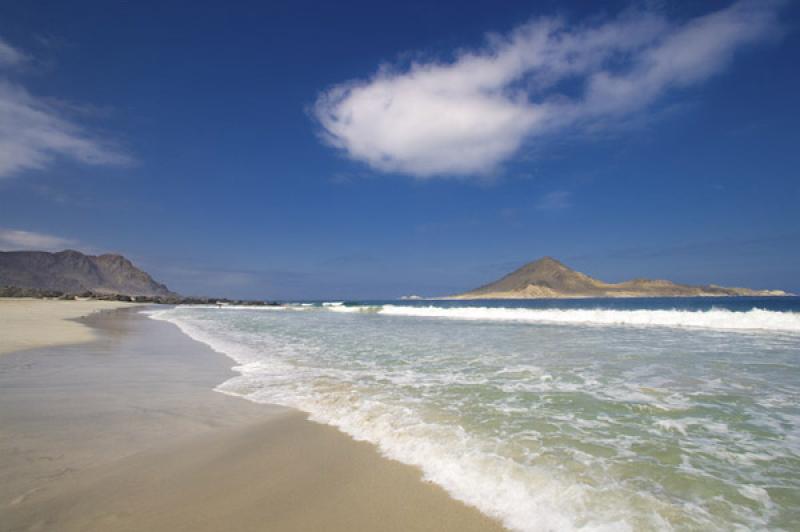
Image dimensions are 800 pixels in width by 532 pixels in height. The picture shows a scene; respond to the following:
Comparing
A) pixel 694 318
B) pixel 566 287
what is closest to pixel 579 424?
pixel 694 318

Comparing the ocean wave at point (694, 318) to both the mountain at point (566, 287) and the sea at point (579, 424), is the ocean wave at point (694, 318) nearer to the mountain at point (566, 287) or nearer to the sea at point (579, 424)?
the sea at point (579, 424)

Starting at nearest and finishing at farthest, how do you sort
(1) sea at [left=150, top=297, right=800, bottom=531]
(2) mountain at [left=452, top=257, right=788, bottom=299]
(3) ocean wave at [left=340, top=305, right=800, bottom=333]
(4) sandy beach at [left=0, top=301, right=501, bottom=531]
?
(4) sandy beach at [left=0, top=301, right=501, bottom=531] → (1) sea at [left=150, top=297, right=800, bottom=531] → (3) ocean wave at [left=340, top=305, right=800, bottom=333] → (2) mountain at [left=452, top=257, right=788, bottom=299]

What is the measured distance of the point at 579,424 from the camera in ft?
14.8

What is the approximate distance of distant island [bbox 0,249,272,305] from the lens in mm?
101625

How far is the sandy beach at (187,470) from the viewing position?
2660mm

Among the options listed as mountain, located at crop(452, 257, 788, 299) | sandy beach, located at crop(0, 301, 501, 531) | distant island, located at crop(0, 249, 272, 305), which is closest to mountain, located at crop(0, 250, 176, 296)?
distant island, located at crop(0, 249, 272, 305)

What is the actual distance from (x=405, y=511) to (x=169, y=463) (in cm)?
237

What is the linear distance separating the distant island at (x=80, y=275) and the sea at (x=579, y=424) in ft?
285

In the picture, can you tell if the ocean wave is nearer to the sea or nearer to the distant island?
the sea

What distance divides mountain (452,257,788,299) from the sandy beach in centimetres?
10985

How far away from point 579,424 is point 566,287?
375 ft

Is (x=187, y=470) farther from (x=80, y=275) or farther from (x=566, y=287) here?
(x=80, y=275)

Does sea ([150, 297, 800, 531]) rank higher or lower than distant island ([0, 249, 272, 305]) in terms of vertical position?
lower

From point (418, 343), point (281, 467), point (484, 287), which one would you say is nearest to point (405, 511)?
point (281, 467)
